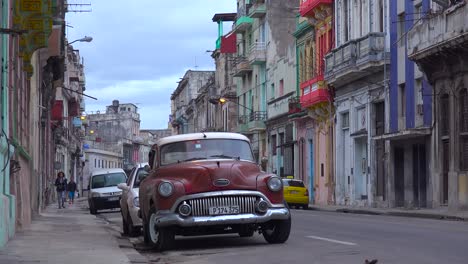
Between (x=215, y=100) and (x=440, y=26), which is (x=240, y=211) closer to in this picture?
(x=440, y=26)

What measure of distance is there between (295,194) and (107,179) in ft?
29.6

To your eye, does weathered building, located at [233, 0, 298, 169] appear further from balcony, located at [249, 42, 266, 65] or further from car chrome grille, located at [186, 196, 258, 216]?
car chrome grille, located at [186, 196, 258, 216]

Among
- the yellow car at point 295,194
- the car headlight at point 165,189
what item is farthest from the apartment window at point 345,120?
the car headlight at point 165,189

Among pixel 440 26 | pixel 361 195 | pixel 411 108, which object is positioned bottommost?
pixel 361 195

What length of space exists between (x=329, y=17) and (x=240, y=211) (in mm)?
37066

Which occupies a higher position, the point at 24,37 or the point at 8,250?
the point at 24,37

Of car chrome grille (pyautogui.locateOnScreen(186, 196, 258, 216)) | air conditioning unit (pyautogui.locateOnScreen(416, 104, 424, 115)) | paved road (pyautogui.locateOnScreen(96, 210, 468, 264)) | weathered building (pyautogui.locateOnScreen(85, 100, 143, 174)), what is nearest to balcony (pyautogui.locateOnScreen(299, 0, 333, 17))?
air conditioning unit (pyautogui.locateOnScreen(416, 104, 424, 115))

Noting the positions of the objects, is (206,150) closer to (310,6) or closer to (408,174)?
(408,174)

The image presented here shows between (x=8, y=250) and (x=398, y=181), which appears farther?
(x=398, y=181)

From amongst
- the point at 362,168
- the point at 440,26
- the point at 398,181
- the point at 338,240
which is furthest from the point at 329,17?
the point at 338,240

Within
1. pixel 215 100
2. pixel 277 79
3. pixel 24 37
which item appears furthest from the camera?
pixel 215 100

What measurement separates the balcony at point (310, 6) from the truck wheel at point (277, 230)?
1405 inches

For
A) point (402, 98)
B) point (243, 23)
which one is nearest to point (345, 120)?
point (402, 98)

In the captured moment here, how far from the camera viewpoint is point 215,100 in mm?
86312
